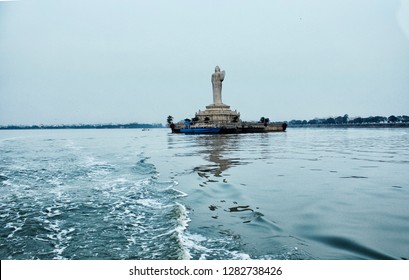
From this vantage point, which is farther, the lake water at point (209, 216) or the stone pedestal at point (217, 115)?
the stone pedestal at point (217, 115)

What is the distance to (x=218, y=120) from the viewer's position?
186ft

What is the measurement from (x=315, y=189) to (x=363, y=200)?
1.26 m

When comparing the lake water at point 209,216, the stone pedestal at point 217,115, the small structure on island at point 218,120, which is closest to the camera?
the lake water at point 209,216

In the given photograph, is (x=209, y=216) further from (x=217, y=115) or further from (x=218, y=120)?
(x=217, y=115)

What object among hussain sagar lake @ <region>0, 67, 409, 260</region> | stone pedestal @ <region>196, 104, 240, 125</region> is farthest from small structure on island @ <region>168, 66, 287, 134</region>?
hussain sagar lake @ <region>0, 67, 409, 260</region>

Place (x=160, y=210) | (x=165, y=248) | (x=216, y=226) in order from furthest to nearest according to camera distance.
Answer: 1. (x=160, y=210)
2. (x=216, y=226)
3. (x=165, y=248)

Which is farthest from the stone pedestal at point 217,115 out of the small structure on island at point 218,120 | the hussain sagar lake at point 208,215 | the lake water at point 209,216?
the lake water at point 209,216

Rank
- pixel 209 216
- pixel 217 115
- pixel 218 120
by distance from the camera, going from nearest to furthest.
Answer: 1. pixel 209 216
2. pixel 218 120
3. pixel 217 115

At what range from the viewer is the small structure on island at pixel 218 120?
53150 millimetres

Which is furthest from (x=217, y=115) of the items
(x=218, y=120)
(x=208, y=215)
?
(x=208, y=215)

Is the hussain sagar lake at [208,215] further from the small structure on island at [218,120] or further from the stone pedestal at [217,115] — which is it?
the stone pedestal at [217,115]
